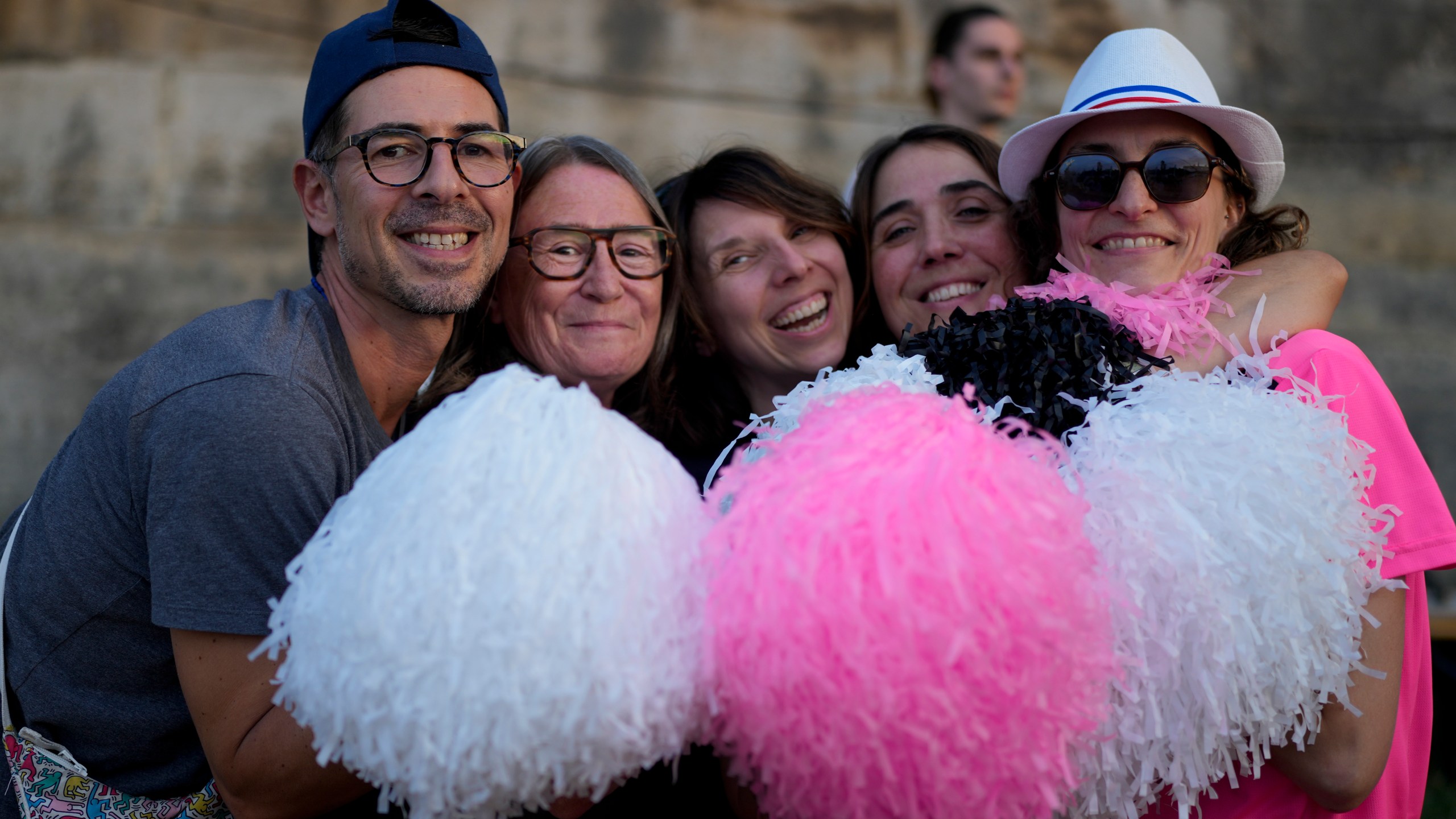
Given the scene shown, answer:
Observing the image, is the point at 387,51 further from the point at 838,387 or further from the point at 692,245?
the point at 838,387

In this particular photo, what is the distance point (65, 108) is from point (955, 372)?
16.3 ft

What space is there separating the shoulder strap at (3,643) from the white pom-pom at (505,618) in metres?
0.98

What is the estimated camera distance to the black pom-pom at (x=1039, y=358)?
154 cm

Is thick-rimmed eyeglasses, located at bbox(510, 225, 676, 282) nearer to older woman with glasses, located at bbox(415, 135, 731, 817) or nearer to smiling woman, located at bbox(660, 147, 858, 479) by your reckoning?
A: older woman with glasses, located at bbox(415, 135, 731, 817)

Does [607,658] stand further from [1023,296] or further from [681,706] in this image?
[1023,296]

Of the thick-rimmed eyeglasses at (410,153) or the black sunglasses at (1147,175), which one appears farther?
the thick-rimmed eyeglasses at (410,153)

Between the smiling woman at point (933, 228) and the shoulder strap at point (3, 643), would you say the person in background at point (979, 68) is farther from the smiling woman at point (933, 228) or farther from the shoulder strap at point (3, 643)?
the shoulder strap at point (3, 643)

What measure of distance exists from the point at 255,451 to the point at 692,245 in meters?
1.50

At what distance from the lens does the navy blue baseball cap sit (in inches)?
84.5

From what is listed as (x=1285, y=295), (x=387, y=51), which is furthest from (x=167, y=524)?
(x=1285, y=295)

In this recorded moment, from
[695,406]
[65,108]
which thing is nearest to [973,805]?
[695,406]

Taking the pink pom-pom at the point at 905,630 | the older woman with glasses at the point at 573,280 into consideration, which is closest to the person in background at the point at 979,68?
the older woman with glasses at the point at 573,280

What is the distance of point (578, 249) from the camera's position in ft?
8.18

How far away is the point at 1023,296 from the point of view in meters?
1.89
